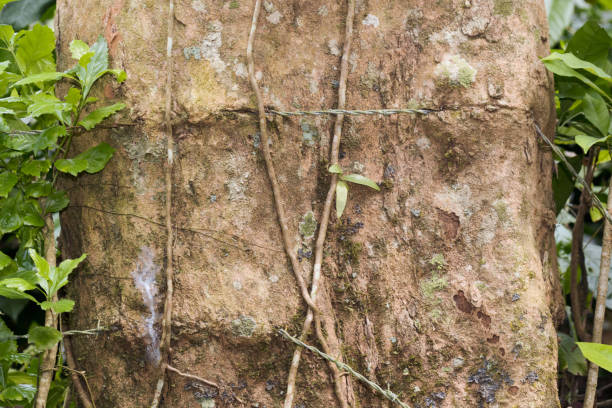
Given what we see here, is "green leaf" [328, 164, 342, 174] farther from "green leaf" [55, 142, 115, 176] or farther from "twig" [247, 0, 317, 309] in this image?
"green leaf" [55, 142, 115, 176]

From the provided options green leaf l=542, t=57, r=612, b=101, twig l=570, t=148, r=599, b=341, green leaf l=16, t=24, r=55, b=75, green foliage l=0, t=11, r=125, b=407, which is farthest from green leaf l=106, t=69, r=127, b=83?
twig l=570, t=148, r=599, b=341

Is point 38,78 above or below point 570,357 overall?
above

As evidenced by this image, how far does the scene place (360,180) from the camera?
1224 millimetres

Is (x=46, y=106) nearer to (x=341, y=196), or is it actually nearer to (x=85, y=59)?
(x=85, y=59)

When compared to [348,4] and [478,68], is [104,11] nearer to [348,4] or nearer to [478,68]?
[348,4]

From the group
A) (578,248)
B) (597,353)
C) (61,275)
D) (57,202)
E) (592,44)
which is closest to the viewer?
(597,353)

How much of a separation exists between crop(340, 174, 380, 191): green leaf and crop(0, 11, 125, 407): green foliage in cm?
57

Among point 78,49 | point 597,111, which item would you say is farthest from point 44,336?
point 597,111

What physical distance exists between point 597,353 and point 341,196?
648mm

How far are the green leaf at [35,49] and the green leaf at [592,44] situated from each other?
1.41 metres

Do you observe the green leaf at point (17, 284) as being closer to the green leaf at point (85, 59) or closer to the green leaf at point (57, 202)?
the green leaf at point (57, 202)

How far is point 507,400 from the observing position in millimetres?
1153

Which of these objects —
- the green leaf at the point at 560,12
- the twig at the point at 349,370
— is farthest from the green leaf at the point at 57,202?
the green leaf at the point at 560,12

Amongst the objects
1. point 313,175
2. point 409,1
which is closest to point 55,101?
point 313,175
